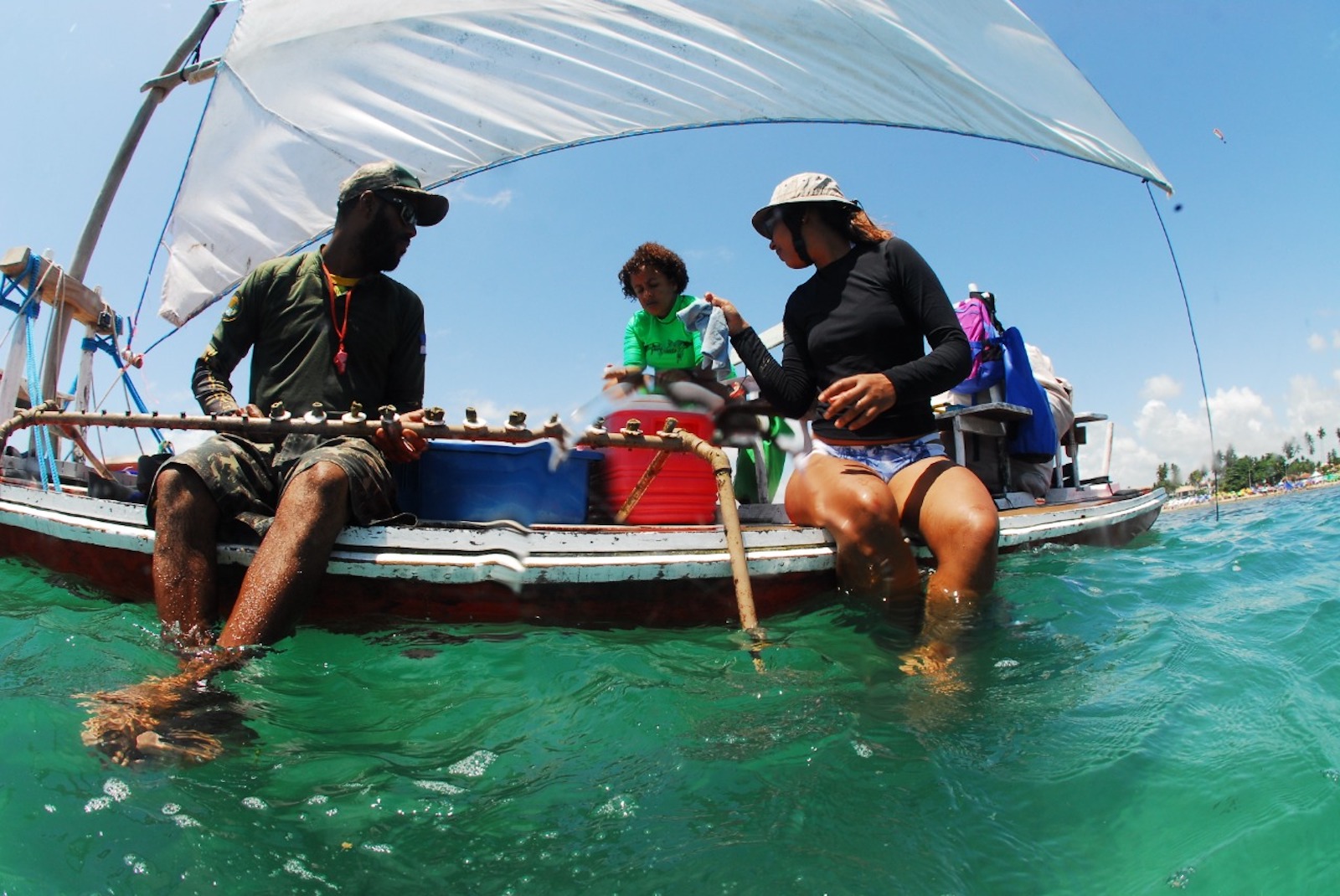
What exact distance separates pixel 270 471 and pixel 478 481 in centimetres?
79

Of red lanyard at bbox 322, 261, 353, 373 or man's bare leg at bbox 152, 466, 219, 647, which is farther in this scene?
red lanyard at bbox 322, 261, 353, 373

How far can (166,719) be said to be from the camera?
1.77 m

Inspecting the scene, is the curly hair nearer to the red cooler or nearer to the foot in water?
the red cooler

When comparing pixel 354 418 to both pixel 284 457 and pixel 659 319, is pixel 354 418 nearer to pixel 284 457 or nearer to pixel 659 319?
pixel 284 457

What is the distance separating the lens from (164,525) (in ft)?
7.95

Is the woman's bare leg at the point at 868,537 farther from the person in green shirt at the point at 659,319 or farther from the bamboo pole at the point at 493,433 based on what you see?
the person in green shirt at the point at 659,319

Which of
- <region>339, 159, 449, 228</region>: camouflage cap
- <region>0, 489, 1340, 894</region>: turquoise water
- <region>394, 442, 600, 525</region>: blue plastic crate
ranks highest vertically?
<region>339, 159, 449, 228</region>: camouflage cap

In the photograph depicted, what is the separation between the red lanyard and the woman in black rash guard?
1576mm

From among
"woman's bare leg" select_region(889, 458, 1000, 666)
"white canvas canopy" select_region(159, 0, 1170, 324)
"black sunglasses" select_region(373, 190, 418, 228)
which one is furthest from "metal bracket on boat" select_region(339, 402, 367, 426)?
"white canvas canopy" select_region(159, 0, 1170, 324)

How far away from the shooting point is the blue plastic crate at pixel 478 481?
10.3 ft

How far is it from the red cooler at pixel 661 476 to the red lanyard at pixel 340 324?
1210mm

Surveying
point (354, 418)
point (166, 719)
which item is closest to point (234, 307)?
point (354, 418)

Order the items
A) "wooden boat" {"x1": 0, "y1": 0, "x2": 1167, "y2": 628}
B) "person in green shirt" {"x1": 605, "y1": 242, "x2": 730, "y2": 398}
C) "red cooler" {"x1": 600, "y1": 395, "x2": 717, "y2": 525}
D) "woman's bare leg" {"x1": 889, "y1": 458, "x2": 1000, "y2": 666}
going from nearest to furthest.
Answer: "woman's bare leg" {"x1": 889, "y1": 458, "x2": 1000, "y2": 666} < "red cooler" {"x1": 600, "y1": 395, "x2": 717, "y2": 525} < "person in green shirt" {"x1": 605, "y1": 242, "x2": 730, "y2": 398} < "wooden boat" {"x1": 0, "y1": 0, "x2": 1167, "y2": 628}

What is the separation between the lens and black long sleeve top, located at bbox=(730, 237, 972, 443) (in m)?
2.92
